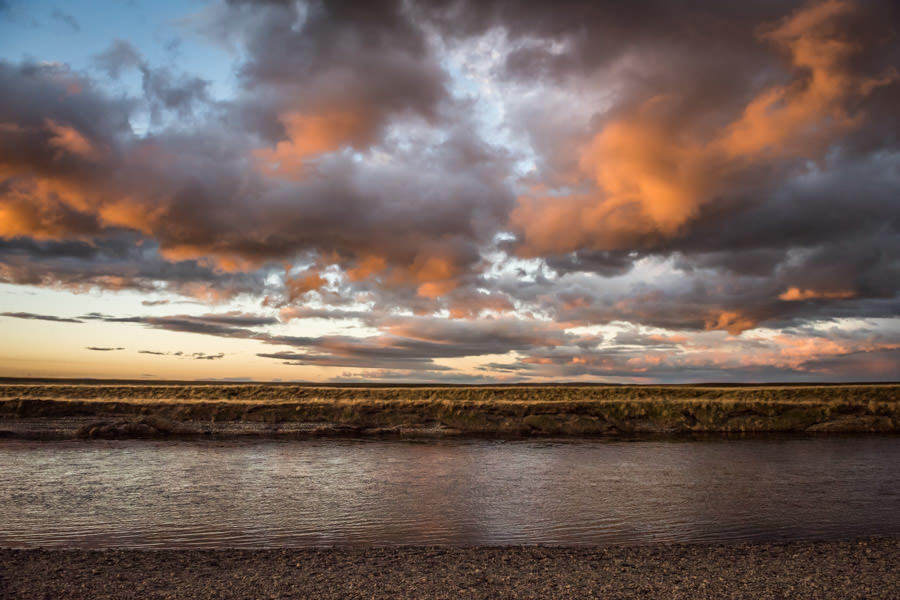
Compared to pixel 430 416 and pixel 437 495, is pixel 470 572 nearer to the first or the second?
pixel 437 495

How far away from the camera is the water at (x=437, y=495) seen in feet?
48.1

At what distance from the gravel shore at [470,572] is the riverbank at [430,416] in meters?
25.6

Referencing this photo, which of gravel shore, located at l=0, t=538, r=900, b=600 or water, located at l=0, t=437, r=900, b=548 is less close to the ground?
gravel shore, located at l=0, t=538, r=900, b=600

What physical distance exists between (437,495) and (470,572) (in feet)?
27.2

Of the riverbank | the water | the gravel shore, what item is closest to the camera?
the gravel shore

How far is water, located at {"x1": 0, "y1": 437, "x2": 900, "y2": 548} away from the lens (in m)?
14.7

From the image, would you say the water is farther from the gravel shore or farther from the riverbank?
the riverbank


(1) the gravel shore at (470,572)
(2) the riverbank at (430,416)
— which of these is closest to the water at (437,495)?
(1) the gravel shore at (470,572)

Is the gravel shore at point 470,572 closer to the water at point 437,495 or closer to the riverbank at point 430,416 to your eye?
the water at point 437,495

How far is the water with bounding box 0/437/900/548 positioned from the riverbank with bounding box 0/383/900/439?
745 cm

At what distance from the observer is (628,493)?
19531 mm

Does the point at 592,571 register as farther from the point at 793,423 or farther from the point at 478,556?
the point at 793,423

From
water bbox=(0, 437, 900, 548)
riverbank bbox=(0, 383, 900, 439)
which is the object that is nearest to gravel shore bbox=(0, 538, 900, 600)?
water bbox=(0, 437, 900, 548)

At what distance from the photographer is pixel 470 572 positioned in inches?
439
